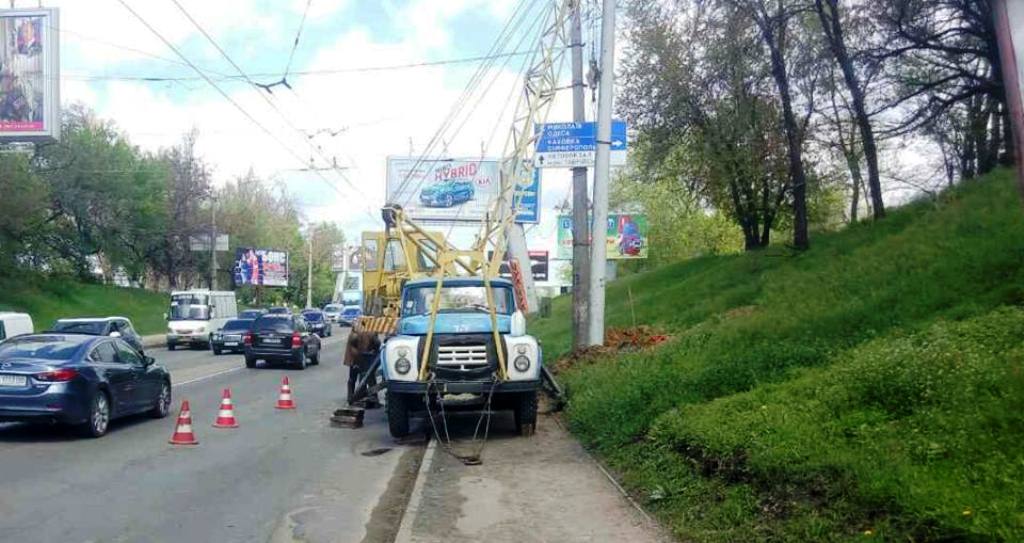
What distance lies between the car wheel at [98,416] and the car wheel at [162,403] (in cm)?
199

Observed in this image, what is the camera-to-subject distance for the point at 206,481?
10234mm

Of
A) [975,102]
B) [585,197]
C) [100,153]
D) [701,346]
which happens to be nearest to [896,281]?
[701,346]

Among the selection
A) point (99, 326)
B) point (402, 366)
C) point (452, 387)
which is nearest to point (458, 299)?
point (402, 366)

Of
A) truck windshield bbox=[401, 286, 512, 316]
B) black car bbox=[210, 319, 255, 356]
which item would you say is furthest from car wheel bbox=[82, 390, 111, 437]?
black car bbox=[210, 319, 255, 356]

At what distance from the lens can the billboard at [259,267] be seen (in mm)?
70369

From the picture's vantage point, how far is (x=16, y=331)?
69.5 ft

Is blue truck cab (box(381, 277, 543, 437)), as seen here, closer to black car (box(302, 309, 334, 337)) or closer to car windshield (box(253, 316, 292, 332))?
car windshield (box(253, 316, 292, 332))

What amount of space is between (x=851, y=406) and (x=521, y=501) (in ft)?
10.1

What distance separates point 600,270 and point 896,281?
5261mm

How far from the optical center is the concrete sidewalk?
25.5 ft

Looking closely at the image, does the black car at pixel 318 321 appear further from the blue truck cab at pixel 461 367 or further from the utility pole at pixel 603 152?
the blue truck cab at pixel 461 367

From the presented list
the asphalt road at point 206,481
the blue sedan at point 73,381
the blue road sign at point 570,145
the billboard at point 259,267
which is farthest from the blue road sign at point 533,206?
the billboard at point 259,267

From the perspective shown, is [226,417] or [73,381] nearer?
[73,381]

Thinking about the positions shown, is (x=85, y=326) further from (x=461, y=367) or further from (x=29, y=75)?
(x=461, y=367)
